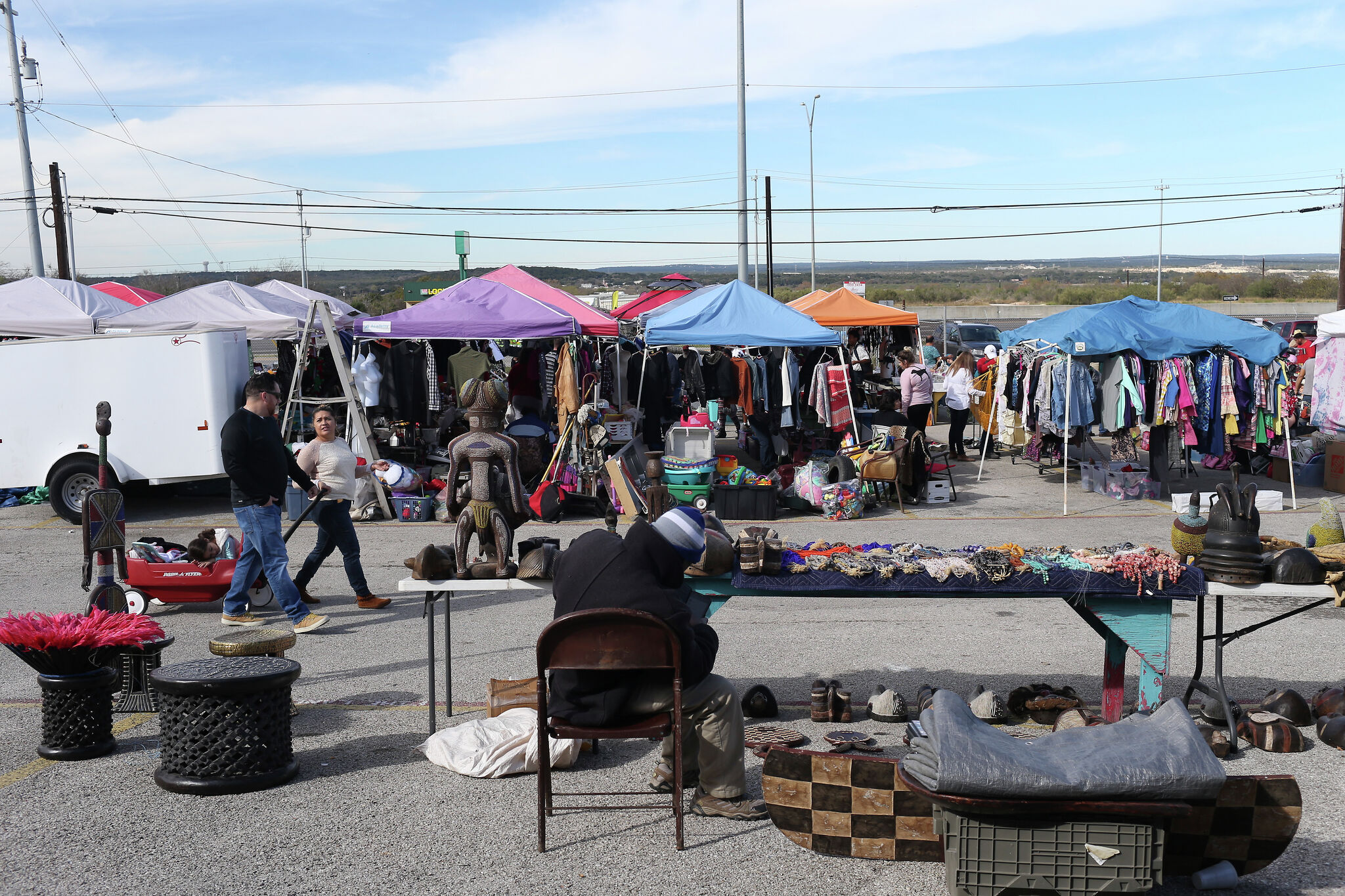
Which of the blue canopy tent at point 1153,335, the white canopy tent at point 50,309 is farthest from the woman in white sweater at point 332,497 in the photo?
the blue canopy tent at point 1153,335

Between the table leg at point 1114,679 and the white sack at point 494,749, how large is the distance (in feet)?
9.66

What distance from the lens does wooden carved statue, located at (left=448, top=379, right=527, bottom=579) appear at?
22.9ft

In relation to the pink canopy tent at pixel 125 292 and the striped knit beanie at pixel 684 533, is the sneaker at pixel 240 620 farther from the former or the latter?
the pink canopy tent at pixel 125 292

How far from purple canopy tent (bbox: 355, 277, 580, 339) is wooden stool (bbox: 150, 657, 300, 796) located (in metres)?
9.13

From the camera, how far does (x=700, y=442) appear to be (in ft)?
46.7

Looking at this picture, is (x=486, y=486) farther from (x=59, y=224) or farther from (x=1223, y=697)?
(x=59, y=224)

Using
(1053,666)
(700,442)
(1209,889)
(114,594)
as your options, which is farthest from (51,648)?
(700,442)

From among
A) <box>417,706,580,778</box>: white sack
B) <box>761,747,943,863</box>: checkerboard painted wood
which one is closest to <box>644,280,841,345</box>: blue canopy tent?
<box>417,706,580,778</box>: white sack

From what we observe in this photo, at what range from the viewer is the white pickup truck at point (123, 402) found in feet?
42.9

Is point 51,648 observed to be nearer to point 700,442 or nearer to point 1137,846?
point 1137,846

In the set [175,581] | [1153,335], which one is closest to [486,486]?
[175,581]

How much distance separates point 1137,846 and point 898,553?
2.68 meters

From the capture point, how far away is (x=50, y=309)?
16.1 m

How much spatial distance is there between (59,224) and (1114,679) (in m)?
28.8
